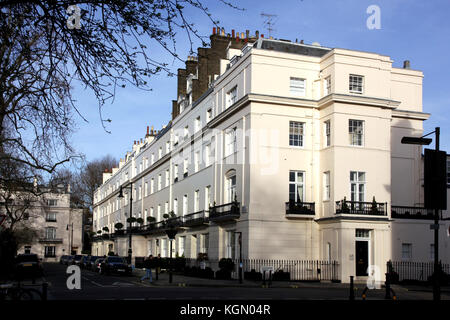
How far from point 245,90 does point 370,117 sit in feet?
27.1

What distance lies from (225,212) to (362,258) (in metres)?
9.29

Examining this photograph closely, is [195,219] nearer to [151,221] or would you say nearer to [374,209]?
[374,209]

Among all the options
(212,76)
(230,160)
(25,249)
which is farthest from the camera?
(25,249)

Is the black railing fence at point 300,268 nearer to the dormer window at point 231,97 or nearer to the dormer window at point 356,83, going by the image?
the dormer window at point 356,83

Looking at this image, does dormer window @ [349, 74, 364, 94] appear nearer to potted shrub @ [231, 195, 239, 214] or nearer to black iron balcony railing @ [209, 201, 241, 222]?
potted shrub @ [231, 195, 239, 214]

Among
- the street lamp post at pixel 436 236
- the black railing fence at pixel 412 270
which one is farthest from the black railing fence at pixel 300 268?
the street lamp post at pixel 436 236

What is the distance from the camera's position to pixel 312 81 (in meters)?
38.3

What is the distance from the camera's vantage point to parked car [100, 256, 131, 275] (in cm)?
4475

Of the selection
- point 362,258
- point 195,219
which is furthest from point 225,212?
point 362,258

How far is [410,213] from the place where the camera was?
4012 cm

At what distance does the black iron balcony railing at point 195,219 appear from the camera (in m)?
42.9
